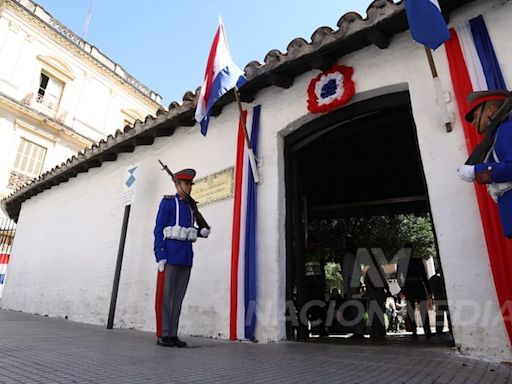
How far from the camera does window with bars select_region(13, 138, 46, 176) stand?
57.4 feet

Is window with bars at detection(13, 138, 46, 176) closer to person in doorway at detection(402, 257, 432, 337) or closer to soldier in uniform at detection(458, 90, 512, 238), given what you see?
person in doorway at detection(402, 257, 432, 337)

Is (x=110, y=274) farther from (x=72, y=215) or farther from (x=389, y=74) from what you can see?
(x=389, y=74)

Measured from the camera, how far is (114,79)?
22.5 m

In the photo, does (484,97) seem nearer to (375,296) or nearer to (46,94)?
(375,296)

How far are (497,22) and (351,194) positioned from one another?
5.27m

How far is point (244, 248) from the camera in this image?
432 cm

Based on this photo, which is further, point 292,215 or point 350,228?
point 350,228

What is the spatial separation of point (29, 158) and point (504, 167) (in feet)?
67.8

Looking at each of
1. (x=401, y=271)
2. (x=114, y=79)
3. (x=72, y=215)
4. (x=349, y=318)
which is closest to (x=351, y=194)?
(x=401, y=271)

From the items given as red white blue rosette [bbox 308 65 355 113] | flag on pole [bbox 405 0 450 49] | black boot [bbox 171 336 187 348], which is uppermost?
red white blue rosette [bbox 308 65 355 113]

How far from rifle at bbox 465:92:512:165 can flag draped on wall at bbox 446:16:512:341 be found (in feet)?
2.04

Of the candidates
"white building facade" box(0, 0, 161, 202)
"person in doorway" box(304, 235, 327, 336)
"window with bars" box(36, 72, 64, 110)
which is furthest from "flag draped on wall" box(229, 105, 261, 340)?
"window with bars" box(36, 72, 64, 110)

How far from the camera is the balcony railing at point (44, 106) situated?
1798 centimetres

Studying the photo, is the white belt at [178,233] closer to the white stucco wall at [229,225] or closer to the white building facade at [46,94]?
the white stucco wall at [229,225]
